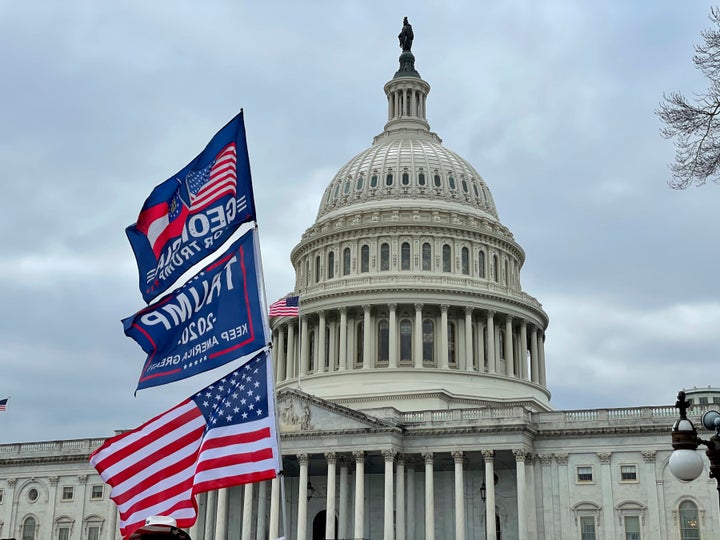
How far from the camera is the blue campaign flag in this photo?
18.2 meters

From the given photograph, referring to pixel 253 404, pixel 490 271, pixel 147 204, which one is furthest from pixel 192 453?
pixel 490 271

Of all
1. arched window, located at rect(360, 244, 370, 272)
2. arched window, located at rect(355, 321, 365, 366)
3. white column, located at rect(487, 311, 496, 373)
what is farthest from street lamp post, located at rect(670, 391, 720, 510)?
arched window, located at rect(360, 244, 370, 272)

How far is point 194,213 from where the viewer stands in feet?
63.0

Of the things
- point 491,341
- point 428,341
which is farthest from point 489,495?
point 491,341

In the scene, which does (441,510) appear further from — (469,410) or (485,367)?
(485,367)

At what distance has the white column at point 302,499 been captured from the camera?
233 ft

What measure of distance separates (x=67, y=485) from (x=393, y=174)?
41782mm

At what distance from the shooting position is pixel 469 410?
236 ft

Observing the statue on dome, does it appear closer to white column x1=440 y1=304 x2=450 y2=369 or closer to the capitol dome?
the capitol dome

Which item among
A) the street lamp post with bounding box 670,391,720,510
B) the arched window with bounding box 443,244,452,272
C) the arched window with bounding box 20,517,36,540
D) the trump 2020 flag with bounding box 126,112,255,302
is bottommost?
the street lamp post with bounding box 670,391,720,510

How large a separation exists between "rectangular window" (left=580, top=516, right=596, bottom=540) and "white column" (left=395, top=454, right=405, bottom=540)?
12.7 m

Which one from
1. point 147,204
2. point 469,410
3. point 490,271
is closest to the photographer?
point 147,204

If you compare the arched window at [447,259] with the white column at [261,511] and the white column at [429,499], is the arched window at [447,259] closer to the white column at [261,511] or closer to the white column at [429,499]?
the white column at [429,499]

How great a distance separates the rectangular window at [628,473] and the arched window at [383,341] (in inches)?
955
